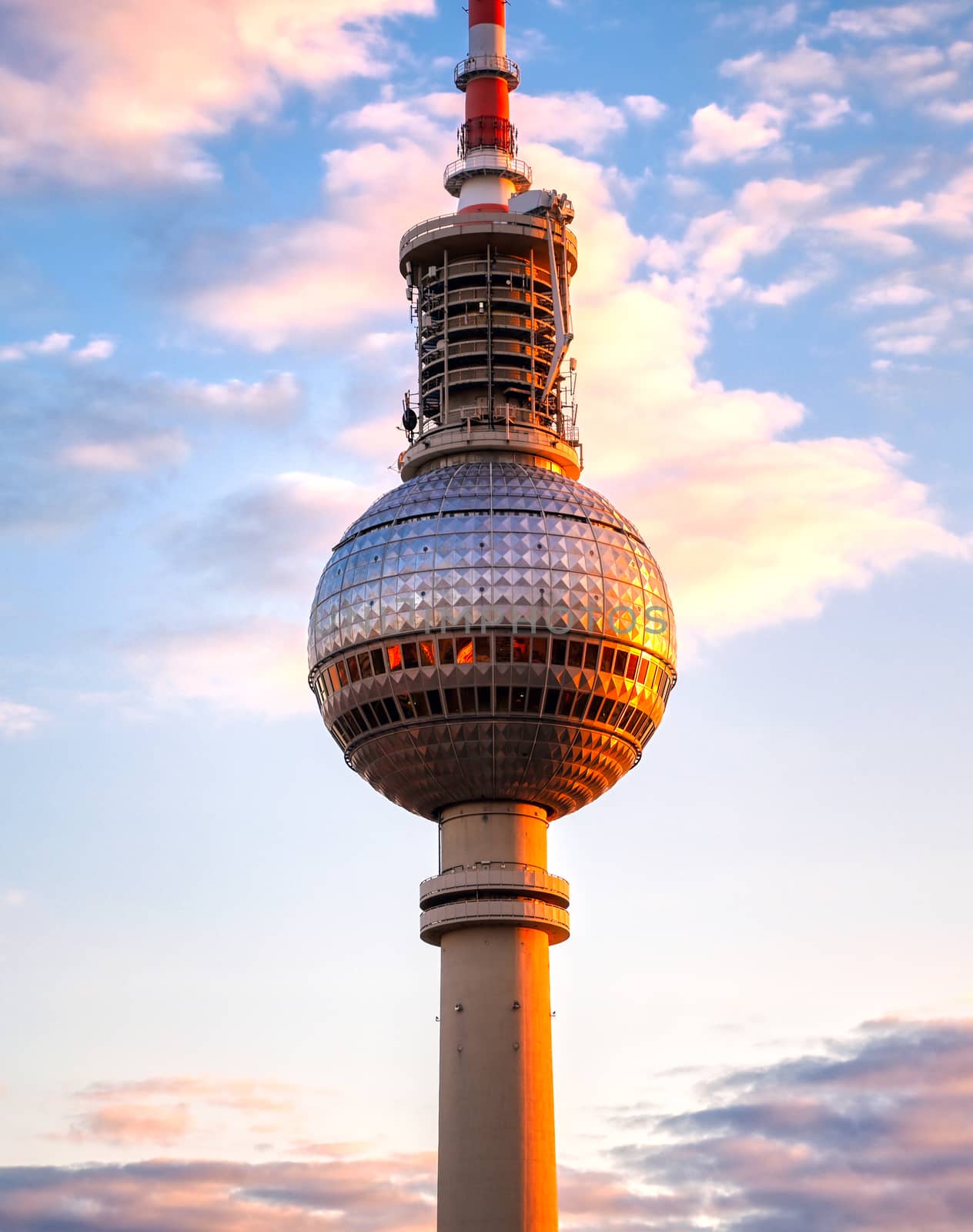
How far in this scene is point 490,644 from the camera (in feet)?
300

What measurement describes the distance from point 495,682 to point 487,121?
36913 millimetres

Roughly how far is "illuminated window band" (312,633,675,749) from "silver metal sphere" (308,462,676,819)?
0.07m

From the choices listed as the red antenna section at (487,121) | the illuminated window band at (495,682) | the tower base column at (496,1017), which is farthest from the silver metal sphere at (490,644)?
the red antenna section at (487,121)

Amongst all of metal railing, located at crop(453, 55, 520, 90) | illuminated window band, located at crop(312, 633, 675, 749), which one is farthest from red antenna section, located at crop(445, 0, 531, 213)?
illuminated window band, located at crop(312, 633, 675, 749)

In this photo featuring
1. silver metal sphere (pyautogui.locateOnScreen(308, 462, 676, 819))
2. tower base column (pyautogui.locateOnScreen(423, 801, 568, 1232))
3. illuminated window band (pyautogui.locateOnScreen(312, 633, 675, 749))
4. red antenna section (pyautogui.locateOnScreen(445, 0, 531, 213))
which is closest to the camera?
tower base column (pyautogui.locateOnScreen(423, 801, 568, 1232))

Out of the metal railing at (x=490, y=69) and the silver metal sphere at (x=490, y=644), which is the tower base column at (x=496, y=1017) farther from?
the metal railing at (x=490, y=69)

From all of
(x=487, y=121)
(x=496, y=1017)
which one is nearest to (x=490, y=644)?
(x=496, y=1017)

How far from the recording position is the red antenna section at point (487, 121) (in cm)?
10969

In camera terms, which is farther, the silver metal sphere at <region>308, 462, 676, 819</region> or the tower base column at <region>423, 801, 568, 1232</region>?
the silver metal sphere at <region>308, 462, 676, 819</region>

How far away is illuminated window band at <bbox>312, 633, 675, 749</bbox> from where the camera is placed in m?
91.5

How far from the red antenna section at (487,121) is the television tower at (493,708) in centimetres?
1649

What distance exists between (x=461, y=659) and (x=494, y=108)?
120ft

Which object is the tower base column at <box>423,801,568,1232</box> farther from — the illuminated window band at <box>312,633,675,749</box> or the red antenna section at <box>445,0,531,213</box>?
the red antenna section at <box>445,0,531,213</box>

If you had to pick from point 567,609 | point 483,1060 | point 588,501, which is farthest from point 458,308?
point 483,1060
